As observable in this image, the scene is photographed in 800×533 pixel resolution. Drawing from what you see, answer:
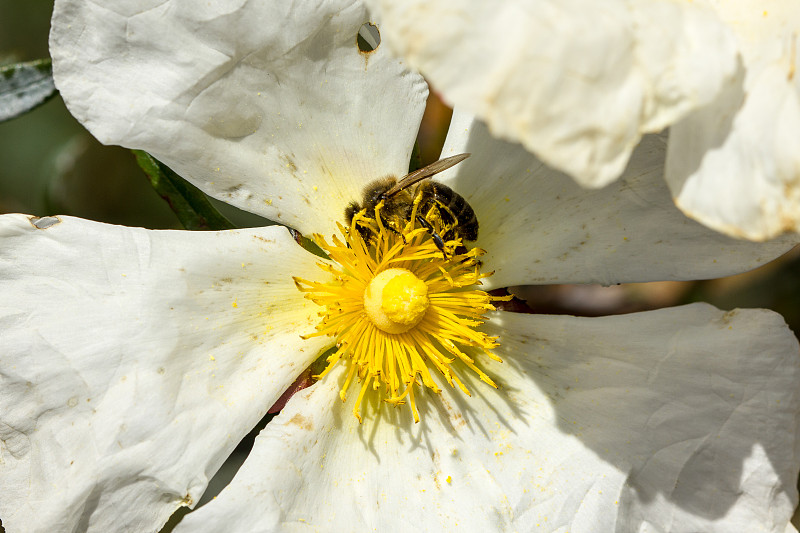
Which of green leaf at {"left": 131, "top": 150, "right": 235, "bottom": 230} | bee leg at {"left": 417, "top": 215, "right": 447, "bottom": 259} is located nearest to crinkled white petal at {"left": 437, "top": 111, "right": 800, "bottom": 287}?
bee leg at {"left": 417, "top": 215, "right": 447, "bottom": 259}

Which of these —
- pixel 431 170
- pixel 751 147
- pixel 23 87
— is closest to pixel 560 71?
pixel 751 147

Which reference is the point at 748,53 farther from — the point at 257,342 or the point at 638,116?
the point at 257,342

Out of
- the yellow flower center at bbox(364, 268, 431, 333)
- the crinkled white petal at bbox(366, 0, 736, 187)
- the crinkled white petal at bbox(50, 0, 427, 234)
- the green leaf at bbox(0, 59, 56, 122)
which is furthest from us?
the green leaf at bbox(0, 59, 56, 122)

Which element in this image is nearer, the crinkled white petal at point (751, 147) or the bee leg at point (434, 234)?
the crinkled white petal at point (751, 147)

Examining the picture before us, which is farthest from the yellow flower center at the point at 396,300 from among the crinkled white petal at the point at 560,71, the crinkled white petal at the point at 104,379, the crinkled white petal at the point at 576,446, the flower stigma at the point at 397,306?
the crinkled white petal at the point at 560,71

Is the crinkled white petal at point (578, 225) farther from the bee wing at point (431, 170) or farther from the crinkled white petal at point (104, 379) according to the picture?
the crinkled white petal at point (104, 379)

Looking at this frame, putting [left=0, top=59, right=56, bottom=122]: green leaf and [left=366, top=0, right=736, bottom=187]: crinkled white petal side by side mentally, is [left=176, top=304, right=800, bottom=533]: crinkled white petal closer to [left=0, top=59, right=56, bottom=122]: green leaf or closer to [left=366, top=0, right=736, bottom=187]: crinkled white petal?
[left=366, top=0, right=736, bottom=187]: crinkled white petal
